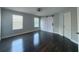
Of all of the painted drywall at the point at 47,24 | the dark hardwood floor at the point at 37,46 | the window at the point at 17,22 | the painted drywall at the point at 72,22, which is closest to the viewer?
the dark hardwood floor at the point at 37,46

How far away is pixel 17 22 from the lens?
7695 mm

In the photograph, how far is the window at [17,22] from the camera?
726 cm

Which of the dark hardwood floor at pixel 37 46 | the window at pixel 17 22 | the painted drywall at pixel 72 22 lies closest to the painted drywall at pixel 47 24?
the painted drywall at pixel 72 22

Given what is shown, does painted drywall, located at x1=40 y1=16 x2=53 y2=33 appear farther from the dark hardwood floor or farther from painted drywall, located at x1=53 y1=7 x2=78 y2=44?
the dark hardwood floor

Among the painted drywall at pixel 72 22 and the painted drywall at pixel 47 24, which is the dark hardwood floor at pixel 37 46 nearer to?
the painted drywall at pixel 72 22

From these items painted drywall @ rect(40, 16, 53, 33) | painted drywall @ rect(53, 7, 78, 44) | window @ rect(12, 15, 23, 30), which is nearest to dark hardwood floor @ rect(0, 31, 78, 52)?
painted drywall @ rect(53, 7, 78, 44)

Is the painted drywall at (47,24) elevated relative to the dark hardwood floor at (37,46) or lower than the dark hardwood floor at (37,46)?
elevated

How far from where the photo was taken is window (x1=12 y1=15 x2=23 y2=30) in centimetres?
726

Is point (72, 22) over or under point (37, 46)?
over

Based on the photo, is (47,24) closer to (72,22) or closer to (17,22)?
(17,22)

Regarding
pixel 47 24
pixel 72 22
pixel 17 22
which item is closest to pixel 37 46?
pixel 72 22

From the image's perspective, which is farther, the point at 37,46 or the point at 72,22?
the point at 72,22
